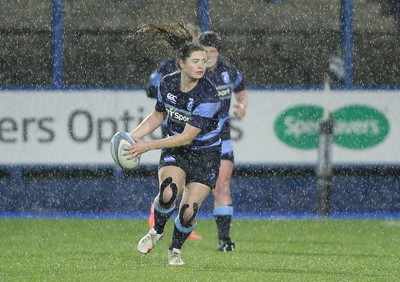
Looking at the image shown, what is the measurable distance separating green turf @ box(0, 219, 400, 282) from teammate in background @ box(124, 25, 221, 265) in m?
0.43

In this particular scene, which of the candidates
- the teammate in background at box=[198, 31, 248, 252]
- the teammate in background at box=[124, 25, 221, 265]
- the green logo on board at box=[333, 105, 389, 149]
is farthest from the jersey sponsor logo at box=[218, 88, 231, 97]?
the green logo on board at box=[333, 105, 389, 149]

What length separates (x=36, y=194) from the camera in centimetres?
1705

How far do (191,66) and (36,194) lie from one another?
22.0 ft

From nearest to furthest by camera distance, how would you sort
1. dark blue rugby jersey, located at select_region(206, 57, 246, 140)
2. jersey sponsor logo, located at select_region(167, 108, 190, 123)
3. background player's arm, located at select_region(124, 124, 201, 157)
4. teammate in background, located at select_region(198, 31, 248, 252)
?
background player's arm, located at select_region(124, 124, 201, 157) < jersey sponsor logo, located at select_region(167, 108, 190, 123) < teammate in background, located at select_region(198, 31, 248, 252) < dark blue rugby jersey, located at select_region(206, 57, 246, 140)

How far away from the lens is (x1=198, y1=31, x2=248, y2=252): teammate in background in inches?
492

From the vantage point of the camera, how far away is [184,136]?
34.9 feet

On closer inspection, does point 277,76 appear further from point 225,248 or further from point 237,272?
point 237,272

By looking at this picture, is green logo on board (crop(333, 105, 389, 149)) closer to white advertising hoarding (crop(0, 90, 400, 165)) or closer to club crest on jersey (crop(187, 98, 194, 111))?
white advertising hoarding (crop(0, 90, 400, 165))

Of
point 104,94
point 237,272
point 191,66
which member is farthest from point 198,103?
point 104,94

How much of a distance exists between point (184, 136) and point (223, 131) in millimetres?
2024

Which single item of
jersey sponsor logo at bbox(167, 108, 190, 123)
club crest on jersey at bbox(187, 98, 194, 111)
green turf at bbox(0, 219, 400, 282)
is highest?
club crest on jersey at bbox(187, 98, 194, 111)

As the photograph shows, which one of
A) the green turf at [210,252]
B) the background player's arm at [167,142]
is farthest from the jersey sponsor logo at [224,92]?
the background player's arm at [167,142]

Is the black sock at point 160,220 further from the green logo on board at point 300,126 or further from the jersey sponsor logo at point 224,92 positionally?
the green logo on board at point 300,126

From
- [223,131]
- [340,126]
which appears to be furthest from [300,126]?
[223,131]
